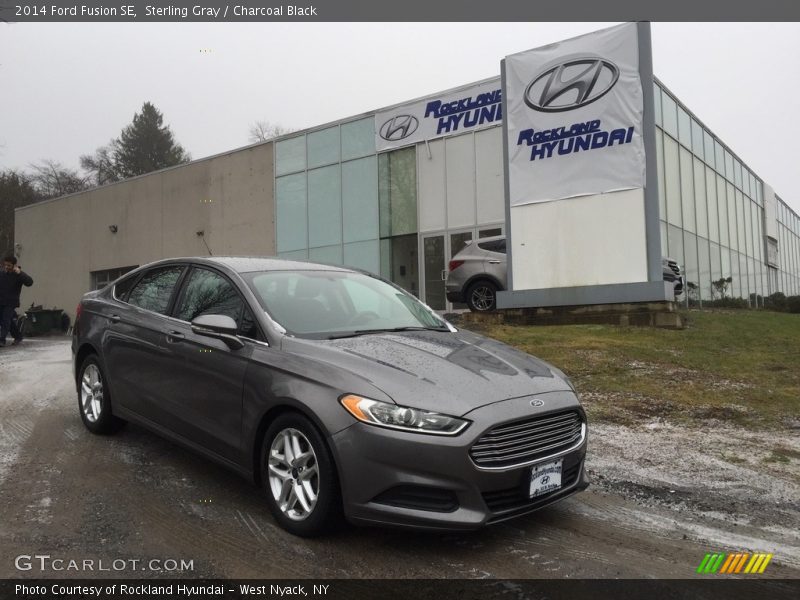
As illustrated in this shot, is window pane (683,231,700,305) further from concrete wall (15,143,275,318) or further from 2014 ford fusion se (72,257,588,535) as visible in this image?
2014 ford fusion se (72,257,588,535)

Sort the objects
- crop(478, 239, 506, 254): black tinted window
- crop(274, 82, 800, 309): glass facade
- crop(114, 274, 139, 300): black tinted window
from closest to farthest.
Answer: crop(114, 274, 139, 300): black tinted window
crop(478, 239, 506, 254): black tinted window
crop(274, 82, 800, 309): glass facade

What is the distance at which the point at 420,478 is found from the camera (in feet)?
9.35

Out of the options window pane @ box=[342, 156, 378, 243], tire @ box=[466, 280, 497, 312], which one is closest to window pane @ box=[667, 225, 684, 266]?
tire @ box=[466, 280, 497, 312]

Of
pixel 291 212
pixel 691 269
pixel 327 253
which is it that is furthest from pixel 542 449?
pixel 291 212

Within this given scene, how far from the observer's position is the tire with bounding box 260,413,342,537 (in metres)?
3.03

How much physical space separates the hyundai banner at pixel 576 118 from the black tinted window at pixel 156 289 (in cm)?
998

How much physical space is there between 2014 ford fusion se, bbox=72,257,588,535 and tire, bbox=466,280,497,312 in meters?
9.23

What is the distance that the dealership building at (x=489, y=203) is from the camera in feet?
41.2

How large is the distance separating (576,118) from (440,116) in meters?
6.47

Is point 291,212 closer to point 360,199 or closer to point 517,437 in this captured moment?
point 360,199

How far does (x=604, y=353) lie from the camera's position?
29.6ft

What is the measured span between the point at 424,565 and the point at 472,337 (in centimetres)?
171

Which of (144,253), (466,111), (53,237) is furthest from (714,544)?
(53,237)

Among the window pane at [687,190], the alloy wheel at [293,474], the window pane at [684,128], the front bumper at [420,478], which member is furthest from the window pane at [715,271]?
the alloy wheel at [293,474]
